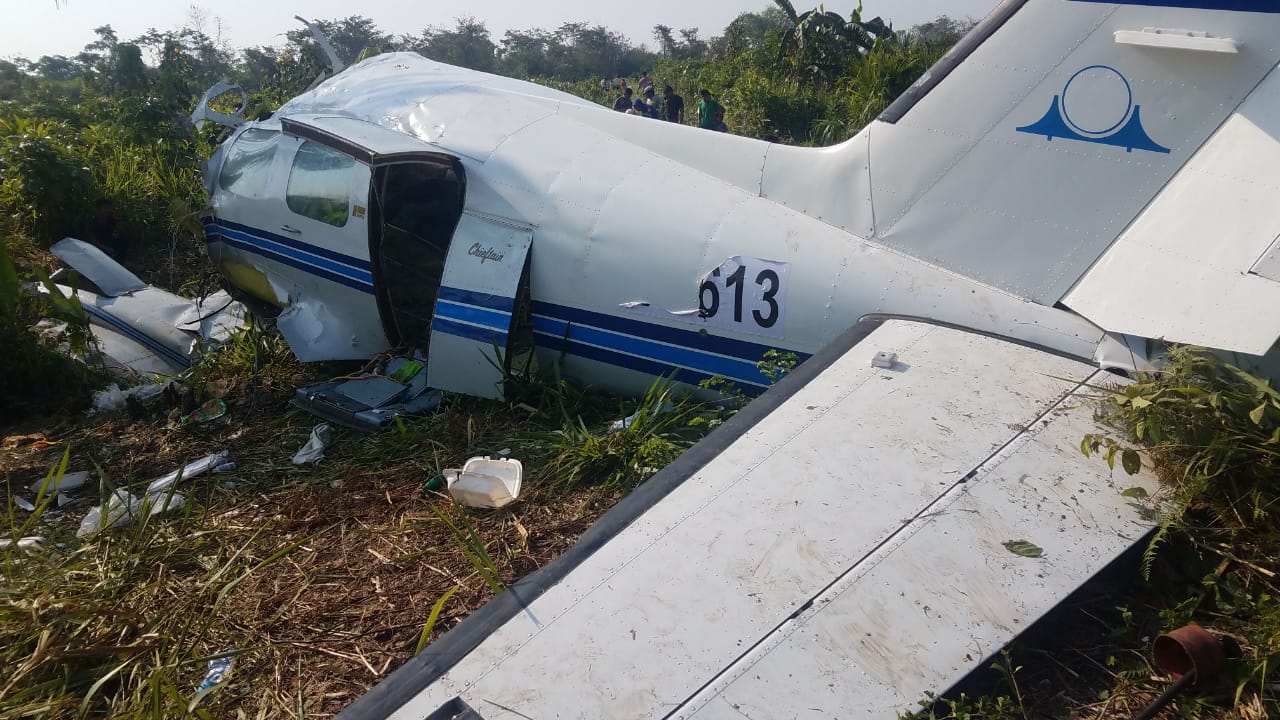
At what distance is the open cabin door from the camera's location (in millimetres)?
5645

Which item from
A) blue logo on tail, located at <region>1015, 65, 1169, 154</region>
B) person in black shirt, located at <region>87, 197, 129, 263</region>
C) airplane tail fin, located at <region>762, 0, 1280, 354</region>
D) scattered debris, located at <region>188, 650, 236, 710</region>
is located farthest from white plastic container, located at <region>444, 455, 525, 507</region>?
person in black shirt, located at <region>87, 197, 129, 263</region>

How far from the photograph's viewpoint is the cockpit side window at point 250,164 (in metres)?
7.02

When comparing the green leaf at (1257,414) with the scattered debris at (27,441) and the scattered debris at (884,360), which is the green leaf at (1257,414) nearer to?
the scattered debris at (884,360)

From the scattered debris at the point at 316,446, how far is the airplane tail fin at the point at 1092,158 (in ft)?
12.4

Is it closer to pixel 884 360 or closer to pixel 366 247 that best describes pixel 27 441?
pixel 366 247

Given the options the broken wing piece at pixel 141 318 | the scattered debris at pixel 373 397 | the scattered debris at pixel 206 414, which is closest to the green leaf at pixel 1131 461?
the scattered debris at pixel 373 397

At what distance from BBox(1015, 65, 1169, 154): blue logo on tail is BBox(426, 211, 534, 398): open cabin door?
128 inches

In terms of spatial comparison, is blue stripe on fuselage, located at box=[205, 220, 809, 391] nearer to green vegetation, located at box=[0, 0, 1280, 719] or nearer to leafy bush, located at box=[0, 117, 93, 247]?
green vegetation, located at box=[0, 0, 1280, 719]

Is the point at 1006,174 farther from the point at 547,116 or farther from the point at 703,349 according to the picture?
the point at 547,116

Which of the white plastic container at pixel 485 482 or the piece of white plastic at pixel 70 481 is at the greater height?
the white plastic container at pixel 485 482

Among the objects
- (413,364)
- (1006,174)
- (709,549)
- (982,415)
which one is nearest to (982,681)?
(709,549)

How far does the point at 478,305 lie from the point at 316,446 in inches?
59.8

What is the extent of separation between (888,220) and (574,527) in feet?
8.03

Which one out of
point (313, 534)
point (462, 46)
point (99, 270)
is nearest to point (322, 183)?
point (313, 534)
